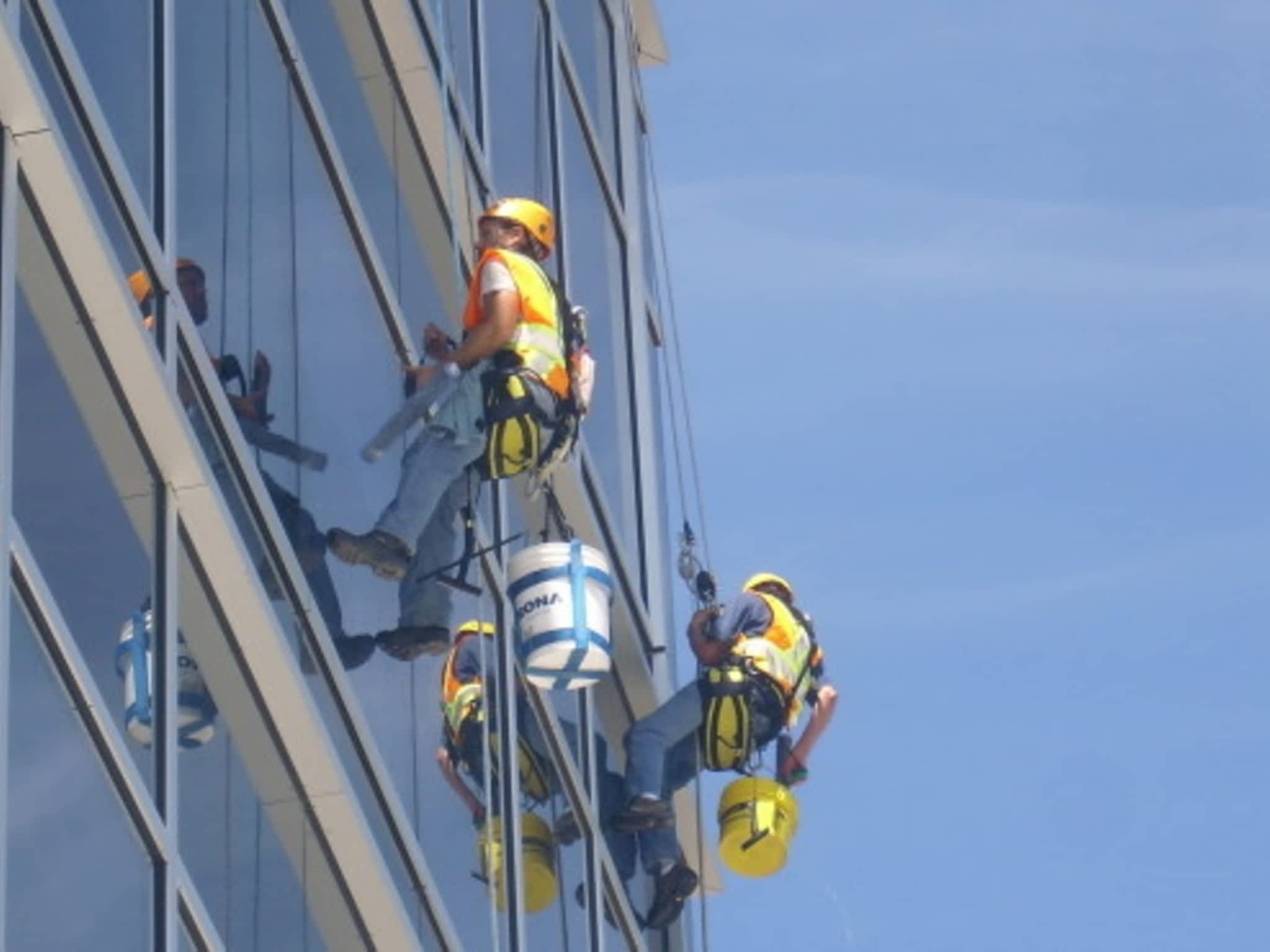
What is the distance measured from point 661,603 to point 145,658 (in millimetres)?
8347

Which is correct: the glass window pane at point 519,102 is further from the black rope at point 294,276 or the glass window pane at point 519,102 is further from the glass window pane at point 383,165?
the black rope at point 294,276

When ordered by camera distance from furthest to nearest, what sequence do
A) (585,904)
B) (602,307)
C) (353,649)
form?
(602,307) → (585,904) → (353,649)

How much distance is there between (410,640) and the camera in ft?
48.2

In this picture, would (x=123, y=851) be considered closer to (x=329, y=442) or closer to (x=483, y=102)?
(x=329, y=442)

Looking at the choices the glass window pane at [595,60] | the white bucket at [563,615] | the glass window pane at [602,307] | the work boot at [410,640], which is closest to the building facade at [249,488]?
the work boot at [410,640]

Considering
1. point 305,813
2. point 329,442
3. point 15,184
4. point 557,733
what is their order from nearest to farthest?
point 15,184
point 305,813
point 329,442
point 557,733

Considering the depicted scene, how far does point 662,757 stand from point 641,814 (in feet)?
1.28

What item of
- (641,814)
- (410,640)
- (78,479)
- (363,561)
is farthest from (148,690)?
(641,814)

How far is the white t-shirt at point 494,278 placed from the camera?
14.8 meters

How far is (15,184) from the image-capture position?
36.4 feet

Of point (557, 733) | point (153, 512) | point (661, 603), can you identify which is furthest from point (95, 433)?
point (661, 603)

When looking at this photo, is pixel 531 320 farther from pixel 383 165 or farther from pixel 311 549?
pixel 311 549

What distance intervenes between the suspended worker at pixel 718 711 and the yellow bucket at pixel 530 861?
1389mm

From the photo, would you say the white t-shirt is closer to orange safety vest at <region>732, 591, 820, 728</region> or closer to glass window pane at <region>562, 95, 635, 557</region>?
glass window pane at <region>562, 95, 635, 557</region>
